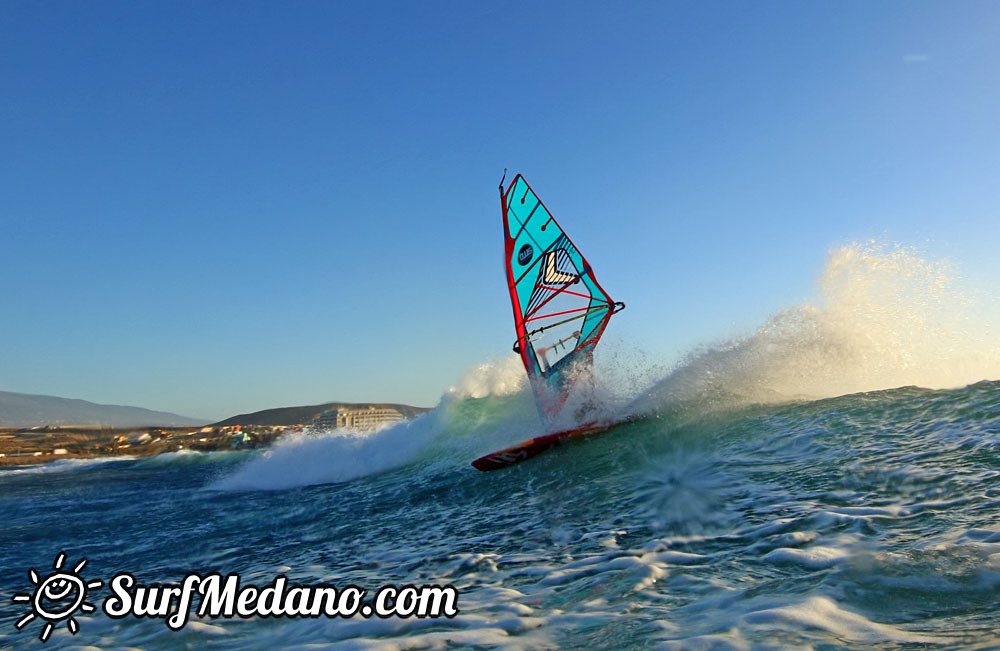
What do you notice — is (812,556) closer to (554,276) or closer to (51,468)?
(554,276)

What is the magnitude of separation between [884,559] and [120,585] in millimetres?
6453

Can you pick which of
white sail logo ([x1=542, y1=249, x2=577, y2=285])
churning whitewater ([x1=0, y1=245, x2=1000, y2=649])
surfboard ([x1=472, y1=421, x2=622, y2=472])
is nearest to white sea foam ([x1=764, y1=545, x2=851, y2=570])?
churning whitewater ([x1=0, y1=245, x2=1000, y2=649])

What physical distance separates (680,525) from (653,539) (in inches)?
17.2

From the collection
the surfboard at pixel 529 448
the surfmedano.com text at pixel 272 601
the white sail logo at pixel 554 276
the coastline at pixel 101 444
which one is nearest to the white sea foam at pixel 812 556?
the surfmedano.com text at pixel 272 601

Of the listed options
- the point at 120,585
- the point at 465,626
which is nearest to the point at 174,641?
the point at 465,626

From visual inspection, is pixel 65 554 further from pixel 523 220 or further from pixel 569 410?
pixel 523 220

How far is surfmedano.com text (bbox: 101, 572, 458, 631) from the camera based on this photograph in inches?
152

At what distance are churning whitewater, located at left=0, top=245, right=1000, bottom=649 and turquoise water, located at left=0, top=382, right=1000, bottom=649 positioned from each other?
0.07 feet

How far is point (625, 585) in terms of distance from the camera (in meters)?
3.76

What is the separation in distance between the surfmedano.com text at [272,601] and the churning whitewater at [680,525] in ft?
0.52

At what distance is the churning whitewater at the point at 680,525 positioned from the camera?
3096mm

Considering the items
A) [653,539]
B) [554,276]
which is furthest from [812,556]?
[554,276]

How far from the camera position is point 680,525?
506 centimetres

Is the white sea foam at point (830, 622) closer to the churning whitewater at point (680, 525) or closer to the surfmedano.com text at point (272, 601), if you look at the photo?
the churning whitewater at point (680, 525)
